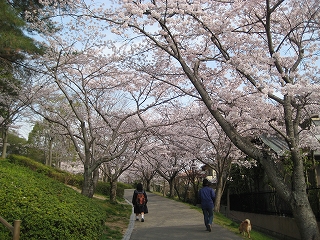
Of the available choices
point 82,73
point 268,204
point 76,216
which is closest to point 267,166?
point 76,216

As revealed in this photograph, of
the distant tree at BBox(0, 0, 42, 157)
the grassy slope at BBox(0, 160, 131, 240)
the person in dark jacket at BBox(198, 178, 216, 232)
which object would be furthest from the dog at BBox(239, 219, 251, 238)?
the distant tree at BBox(0, 0, 42, 157)

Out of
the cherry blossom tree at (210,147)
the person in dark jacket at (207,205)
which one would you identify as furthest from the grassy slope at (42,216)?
the cherry blossom tree at (210,147)

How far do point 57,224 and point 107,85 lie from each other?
407 inches

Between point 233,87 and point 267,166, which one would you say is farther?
point 233,87

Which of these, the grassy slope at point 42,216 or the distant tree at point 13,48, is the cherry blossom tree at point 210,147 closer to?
the distant tree at point 13,48

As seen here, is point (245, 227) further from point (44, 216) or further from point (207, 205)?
point (44, 216)

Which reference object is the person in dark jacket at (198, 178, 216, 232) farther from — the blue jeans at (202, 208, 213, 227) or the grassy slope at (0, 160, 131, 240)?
the grassy slope at (0, 160, 131, 240)

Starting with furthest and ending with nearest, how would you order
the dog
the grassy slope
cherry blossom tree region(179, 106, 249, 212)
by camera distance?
cherry blossom tree region(179, 106, 249, 212)
the dog
the grassy slope

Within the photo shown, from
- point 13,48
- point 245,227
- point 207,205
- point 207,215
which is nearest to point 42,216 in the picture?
point 207,205

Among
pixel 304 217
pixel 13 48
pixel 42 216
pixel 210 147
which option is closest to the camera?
pixel 42 216

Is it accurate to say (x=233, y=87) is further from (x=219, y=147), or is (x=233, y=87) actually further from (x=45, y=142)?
(x=45, y=142)

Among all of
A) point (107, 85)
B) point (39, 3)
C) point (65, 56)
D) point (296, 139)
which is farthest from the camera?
point (107, 85)

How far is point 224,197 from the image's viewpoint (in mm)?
23047

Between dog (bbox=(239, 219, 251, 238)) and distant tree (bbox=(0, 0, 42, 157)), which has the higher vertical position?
distant tree (bbox=(0, 0, 42, 157))
